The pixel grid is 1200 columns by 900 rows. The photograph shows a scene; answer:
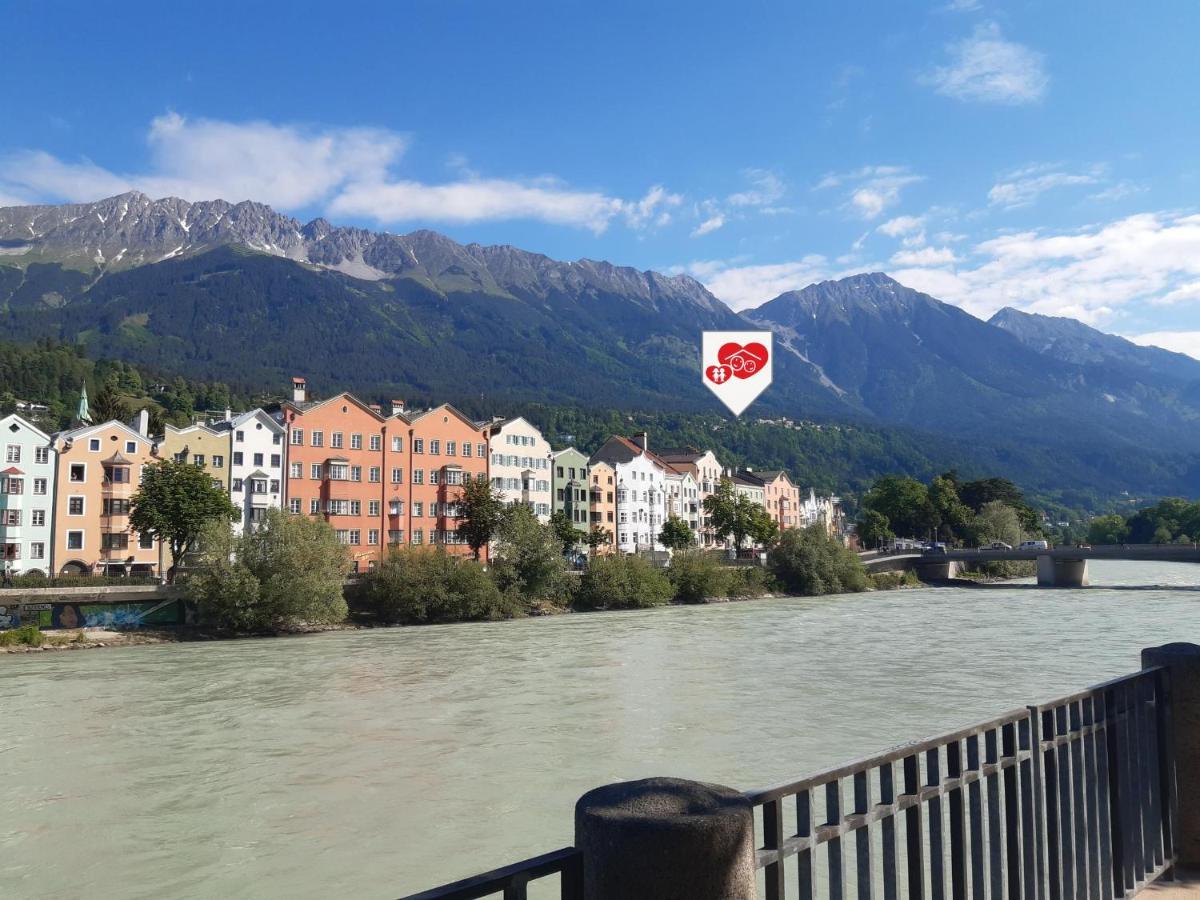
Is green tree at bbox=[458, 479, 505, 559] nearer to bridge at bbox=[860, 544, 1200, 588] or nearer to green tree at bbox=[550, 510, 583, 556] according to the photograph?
green tree at bbox=[550, 510, 583, 556]

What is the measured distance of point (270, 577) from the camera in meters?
49.9

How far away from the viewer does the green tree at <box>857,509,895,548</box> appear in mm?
134500

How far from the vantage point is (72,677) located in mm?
34469

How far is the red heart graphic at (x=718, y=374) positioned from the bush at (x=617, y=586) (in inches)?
1816

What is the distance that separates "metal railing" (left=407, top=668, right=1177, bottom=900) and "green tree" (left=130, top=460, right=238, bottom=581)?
53463mm

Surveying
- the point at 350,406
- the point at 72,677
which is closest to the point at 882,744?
the point at 72,677

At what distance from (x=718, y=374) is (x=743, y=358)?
0.86 metres

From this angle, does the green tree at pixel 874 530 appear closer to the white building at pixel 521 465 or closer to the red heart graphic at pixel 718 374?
the white building at pixel 521 465

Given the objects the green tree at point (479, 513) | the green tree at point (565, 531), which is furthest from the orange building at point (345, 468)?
the green tree at point (565, 531)

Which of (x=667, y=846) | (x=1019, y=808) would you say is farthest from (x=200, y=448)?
(x=667, y=846)

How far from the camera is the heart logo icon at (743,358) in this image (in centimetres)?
2164

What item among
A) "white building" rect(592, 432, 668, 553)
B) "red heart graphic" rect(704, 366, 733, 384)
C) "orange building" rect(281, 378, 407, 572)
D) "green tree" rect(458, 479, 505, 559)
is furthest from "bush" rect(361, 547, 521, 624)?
"white building" rect(592, 432, 668, 553)

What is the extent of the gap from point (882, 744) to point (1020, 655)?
65.3 ft

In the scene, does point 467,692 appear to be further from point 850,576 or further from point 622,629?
point 850,576
